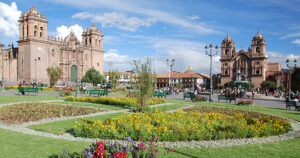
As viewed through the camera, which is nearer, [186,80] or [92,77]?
[92,77]

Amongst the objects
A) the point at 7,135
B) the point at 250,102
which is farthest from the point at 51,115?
the point at 250,102

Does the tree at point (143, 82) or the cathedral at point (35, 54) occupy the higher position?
the cathedral at point (35, 54)

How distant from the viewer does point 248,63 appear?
72.8 metres

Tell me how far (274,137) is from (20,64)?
2069 inches

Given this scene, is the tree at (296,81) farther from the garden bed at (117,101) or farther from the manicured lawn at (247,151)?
the manicured lawn at (247,151)

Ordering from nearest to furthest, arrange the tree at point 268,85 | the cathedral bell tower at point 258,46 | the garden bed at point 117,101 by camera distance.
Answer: the garden bed at point 117,101, the tree at point 268,85, the cathedral bell tower at point 258,46

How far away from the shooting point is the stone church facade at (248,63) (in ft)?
229

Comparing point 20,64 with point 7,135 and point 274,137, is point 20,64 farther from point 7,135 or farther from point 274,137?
point 274,137

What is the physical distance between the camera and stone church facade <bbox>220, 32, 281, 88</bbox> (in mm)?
69750

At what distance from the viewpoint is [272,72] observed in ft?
232

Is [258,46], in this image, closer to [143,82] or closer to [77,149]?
[143,82]

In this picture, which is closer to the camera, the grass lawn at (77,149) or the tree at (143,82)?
the grass lawn at (77,149)

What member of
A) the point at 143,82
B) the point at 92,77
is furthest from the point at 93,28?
the point at 143,82

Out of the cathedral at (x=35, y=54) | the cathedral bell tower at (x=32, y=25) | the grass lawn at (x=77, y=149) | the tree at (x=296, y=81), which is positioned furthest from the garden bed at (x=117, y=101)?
the tree at (x=296, y=81)
